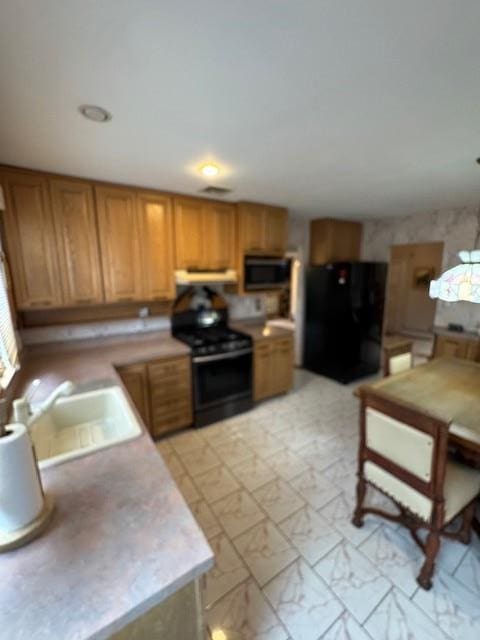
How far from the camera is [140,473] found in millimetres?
1047

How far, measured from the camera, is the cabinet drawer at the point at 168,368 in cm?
252

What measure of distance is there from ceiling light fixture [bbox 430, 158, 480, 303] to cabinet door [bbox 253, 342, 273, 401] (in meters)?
2.07

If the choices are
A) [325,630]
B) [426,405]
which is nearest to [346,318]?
[426,405]

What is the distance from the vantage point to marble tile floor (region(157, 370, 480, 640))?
4.19 feet

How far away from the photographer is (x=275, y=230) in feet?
10.9

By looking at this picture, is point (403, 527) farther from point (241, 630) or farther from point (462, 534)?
point (241, 630)

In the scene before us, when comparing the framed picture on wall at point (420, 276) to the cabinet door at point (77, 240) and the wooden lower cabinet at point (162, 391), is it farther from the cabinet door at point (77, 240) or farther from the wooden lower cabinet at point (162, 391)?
the cabinet door at point (77, 240)

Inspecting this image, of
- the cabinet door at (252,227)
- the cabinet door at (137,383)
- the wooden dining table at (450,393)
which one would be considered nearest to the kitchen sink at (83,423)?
the cabinet door at (137,383)

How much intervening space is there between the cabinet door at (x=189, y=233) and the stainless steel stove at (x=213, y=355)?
40cm

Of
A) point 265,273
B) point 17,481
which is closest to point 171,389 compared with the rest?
point 265,273

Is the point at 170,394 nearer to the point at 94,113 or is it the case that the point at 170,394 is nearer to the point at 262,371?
the point at 262,371

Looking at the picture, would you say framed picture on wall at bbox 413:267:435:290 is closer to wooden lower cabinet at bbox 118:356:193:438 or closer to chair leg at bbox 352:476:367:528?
chair leg at bbox 352:476:367:528

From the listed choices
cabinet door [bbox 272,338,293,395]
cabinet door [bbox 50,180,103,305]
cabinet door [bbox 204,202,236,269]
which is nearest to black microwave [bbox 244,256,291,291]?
cabinet door [bbox 204,202,236,269]

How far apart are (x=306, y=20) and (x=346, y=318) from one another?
337cm
